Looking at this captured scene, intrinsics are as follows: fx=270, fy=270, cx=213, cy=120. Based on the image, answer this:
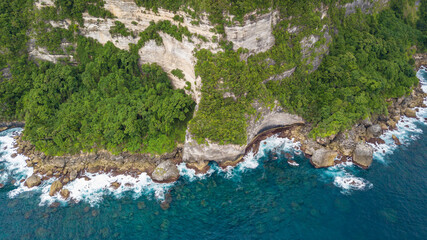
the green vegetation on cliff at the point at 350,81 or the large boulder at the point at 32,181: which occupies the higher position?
the green vegetation on cliff at the point at 350,81

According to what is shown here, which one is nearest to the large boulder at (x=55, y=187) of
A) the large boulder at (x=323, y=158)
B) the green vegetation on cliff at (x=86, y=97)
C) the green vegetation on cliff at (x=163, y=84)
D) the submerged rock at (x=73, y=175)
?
the submerged rock at (x=73, y=175)

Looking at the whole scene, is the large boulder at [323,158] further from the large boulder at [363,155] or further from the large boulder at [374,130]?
the large boulder at [374,130]

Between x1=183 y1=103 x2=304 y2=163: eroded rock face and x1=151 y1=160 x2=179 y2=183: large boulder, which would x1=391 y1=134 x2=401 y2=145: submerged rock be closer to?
x1=183 y1=103 x2=304 y2=163: eroded rock face

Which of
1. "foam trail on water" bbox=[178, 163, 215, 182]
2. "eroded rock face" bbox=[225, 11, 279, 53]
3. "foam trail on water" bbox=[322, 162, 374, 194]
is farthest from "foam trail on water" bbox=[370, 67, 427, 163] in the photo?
"foam trail on water" bbox=[178, 163, 215, 182]

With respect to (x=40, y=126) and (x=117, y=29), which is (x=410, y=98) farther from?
(x=40, y=126)

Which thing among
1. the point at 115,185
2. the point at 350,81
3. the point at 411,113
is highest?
the point at 350,81

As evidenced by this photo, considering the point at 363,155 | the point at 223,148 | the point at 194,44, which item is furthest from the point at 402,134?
the point at 194,44

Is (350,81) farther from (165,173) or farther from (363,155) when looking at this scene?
(165,173)
